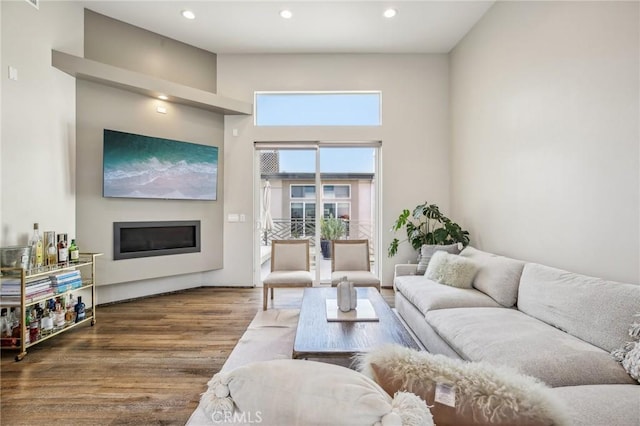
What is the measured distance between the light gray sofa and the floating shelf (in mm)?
3922

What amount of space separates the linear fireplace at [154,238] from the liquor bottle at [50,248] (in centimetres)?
86

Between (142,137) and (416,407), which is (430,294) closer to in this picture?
(416,407)

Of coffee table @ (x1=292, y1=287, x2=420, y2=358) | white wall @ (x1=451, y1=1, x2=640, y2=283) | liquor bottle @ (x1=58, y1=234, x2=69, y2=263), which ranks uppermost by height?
white wall @ (x1=451, y1=1, x2=640, y2=283)

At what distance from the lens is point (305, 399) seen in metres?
0.64

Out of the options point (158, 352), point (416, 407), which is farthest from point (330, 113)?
point (416, 407)

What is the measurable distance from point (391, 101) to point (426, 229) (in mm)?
2174

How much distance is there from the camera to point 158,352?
2.72 metres

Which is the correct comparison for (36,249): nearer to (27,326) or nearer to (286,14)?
(27,326)

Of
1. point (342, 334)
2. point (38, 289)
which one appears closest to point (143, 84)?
point (38, 289)

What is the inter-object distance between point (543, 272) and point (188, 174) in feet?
14.8

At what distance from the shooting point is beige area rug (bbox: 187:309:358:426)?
8.41ft

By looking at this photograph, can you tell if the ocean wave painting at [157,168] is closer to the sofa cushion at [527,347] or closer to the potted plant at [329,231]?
the potted plant at [329,231]

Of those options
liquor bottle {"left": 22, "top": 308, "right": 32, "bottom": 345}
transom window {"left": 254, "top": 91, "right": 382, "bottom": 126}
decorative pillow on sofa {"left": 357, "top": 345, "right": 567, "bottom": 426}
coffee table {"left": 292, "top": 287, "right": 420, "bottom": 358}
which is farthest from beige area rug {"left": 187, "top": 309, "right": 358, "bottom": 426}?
transom window {"left": 254, "top": 91, "right": 382, "bottom": 126}

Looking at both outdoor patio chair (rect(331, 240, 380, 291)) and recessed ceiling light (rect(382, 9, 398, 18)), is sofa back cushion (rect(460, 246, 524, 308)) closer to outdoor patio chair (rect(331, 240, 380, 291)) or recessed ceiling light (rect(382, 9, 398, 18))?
outdoor patio chair (rect(331, 240, 380, 291))
